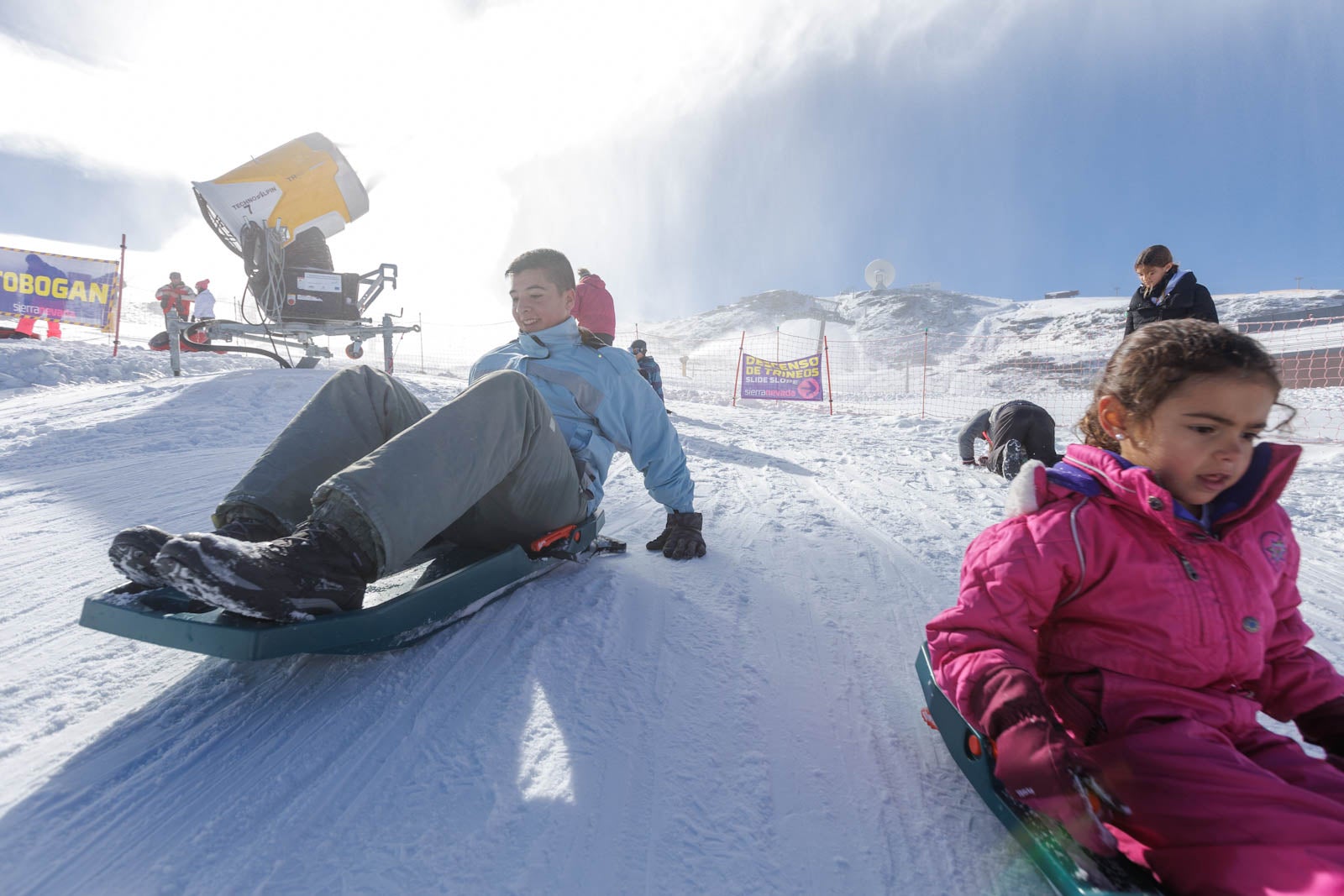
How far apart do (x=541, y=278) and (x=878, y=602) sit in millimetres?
1527

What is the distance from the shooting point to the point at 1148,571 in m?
0.96

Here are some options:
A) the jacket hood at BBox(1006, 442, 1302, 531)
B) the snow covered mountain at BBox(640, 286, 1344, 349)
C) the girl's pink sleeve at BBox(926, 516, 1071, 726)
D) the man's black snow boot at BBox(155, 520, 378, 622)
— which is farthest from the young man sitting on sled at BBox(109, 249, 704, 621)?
the snow covered mountain at BBox(640, 286, 1344, 349)

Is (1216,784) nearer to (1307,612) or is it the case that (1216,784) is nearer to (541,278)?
(1307,612)

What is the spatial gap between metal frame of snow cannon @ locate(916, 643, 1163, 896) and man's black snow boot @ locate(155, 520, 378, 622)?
104cm

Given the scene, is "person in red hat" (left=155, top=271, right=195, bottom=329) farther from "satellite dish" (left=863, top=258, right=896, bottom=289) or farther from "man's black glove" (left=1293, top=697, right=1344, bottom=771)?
"satellite dish" (left=863, top=258, right=896, bottom=289)

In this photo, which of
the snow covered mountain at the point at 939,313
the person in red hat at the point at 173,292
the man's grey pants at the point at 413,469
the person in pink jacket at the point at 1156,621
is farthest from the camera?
the snow covered mountain at the point at 939,313

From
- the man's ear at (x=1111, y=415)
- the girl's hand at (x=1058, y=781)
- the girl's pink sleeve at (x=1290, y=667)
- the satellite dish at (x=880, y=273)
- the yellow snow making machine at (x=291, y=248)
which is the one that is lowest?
the girl's hand at (x=1058, y=781)

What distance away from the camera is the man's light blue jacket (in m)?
2.00

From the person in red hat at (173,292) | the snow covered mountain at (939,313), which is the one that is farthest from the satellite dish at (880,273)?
the person in red hat at (173,292)

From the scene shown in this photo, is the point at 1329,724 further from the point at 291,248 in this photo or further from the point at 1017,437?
the point at 291,248

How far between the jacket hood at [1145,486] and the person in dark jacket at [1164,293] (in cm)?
326

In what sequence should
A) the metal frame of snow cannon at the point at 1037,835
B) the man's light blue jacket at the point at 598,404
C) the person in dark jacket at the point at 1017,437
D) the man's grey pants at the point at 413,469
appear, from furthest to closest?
the person in dark jacket at the point at 1017,437 → the man's light blue jacket at the point at 598,404 → the man's grey pants at the point at 413,469 → the metal frame of snow cannon at the point at 1037,835

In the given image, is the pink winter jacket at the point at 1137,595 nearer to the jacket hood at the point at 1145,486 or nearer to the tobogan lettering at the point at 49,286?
the jacket hood at the point at 1145,486

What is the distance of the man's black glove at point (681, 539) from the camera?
2068 millimetres
